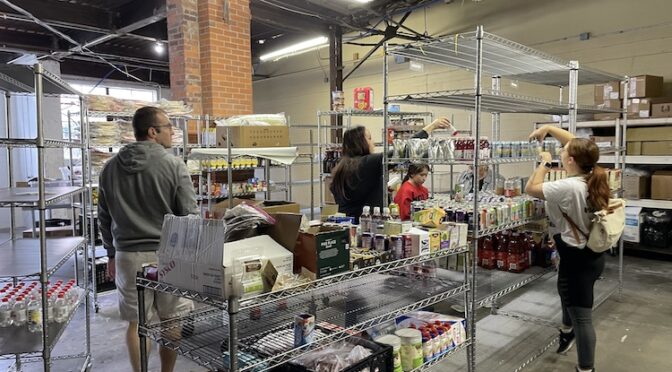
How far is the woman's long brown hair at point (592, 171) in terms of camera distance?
9.25 ft

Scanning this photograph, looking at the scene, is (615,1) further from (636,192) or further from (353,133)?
(353,133)

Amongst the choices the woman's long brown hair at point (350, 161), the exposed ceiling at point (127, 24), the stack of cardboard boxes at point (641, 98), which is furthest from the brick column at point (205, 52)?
the stack of cardboard boxes at point (641, 98)

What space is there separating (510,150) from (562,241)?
2.23 ft

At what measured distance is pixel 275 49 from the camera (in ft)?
33.3

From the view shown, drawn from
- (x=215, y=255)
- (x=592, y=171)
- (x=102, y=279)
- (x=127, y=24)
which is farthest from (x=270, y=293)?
(x=127, y=24)

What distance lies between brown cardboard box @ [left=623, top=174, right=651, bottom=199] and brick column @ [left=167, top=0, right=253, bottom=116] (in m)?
5.20

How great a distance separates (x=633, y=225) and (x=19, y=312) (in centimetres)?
636

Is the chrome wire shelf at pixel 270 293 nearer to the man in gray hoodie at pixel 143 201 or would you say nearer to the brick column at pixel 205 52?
the man in gray hoodie at pixel 143 201

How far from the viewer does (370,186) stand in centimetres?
→ 339

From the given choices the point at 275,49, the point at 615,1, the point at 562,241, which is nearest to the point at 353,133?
the point at 562,241

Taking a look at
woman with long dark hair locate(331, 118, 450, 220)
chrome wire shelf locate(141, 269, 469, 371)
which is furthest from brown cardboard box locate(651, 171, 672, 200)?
chrome wire shelf locate(141, 269, 469, 371)

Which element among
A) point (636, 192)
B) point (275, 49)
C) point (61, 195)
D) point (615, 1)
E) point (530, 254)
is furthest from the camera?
point (275, 49)

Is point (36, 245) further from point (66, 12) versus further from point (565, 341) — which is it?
point (66, 12)

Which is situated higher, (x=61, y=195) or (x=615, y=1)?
(x=615, y=1)
